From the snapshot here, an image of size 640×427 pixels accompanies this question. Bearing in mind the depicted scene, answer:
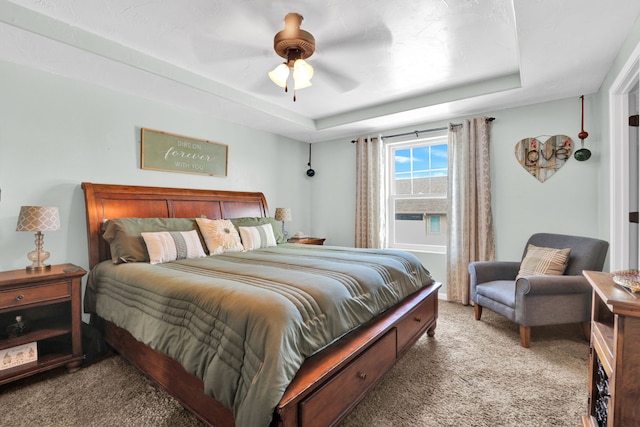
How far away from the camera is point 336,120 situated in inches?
165

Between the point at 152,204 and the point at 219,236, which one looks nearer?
the point at 219,236

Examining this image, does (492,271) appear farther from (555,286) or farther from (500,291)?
(555,286)

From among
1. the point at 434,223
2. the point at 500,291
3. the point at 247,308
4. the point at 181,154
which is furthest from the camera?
the point at 434,223

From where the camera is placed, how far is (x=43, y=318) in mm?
2396

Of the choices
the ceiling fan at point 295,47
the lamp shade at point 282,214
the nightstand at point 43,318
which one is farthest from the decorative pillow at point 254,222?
the ceiling fan at point 295,47

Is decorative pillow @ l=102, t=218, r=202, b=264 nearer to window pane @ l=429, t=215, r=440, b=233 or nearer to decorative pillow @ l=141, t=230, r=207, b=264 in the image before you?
decorative pillow @ l=141, t=230, r=207, b=264

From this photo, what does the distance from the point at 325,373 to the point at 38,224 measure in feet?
7.63

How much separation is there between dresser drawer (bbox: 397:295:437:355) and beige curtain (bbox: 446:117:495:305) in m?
1.21

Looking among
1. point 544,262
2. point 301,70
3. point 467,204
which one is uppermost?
point 301,70

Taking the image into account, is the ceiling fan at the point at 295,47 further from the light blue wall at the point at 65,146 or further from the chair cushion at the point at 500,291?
the chair cushion at the point at 500,291

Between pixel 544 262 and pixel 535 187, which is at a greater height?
pixel 535 187

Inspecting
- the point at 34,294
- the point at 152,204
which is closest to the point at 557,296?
the point at 152,204

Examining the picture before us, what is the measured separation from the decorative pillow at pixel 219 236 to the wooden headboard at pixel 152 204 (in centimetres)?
45

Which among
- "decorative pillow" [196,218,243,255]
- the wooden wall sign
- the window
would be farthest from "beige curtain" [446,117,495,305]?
the wooden wall sign
